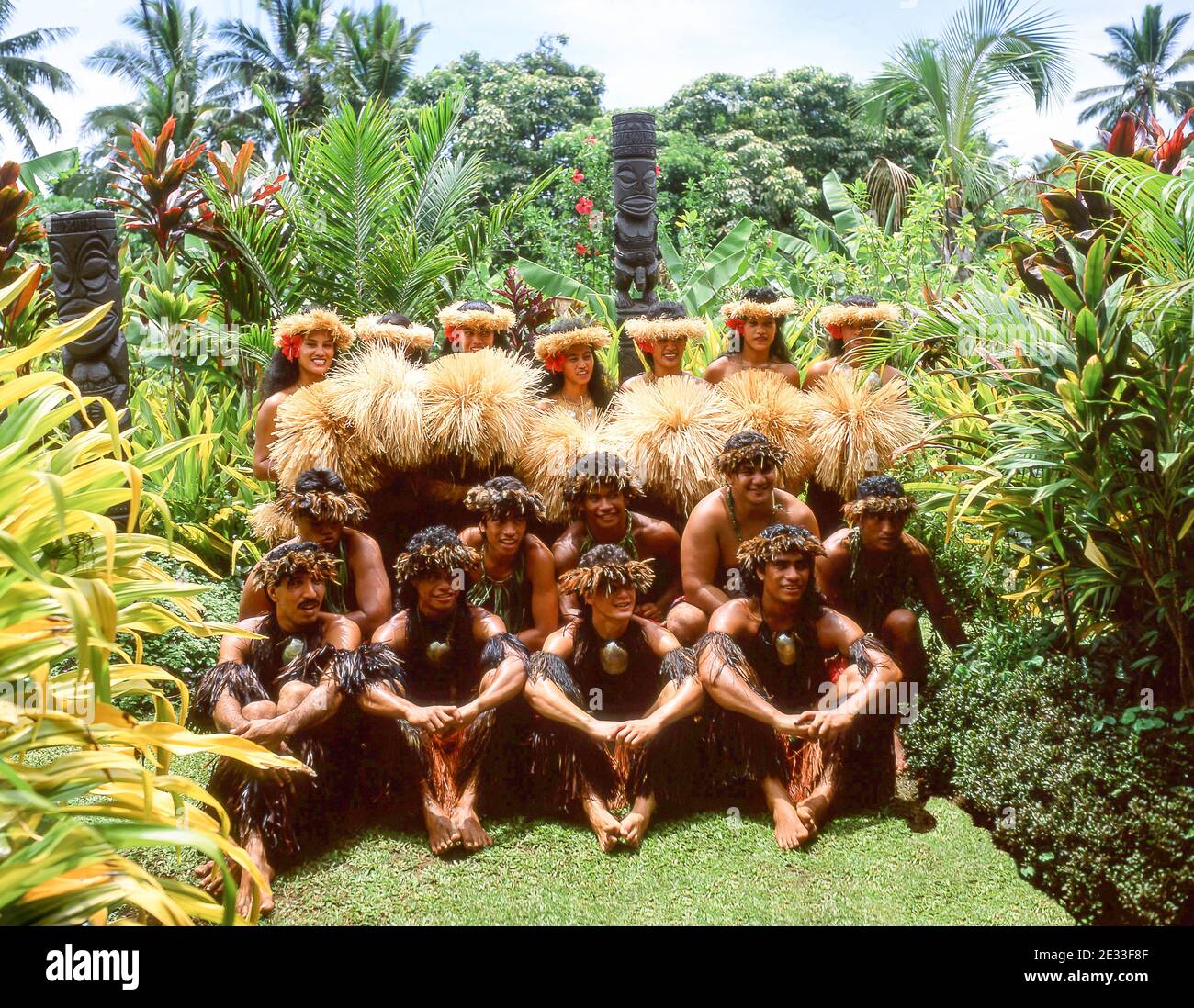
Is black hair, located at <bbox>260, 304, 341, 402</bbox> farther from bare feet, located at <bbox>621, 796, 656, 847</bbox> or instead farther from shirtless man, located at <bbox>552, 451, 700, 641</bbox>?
bare feet, located at <bbox>621, 796, 656, 847</bbox>

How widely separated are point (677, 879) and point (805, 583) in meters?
0.99

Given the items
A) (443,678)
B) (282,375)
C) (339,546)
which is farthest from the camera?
(282,375)

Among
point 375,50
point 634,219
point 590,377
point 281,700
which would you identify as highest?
point 375,50

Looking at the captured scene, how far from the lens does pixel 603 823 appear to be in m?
3.01

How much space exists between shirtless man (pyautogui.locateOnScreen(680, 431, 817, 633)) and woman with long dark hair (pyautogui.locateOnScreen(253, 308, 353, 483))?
1.74m

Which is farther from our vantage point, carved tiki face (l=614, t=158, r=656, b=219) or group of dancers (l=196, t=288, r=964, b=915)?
carved tiki face (l=614, t=158, r=656, b=219)

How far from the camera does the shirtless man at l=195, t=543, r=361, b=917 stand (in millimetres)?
2832

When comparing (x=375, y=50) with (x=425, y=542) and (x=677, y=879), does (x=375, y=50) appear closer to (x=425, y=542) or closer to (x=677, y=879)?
(x=425, y=542)

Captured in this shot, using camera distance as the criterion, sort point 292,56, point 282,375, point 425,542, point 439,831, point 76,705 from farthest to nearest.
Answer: point 292,56 < point 282,375 < point 425,542 < point 439,831 < point 76,705

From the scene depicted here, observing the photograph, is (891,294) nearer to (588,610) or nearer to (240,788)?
(588,610)

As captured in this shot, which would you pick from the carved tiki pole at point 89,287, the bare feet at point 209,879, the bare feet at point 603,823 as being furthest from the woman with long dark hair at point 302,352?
the bare feet at point 603,823

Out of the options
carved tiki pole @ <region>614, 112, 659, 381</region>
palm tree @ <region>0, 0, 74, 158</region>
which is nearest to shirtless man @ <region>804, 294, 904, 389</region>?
carved tiki pole @ <region>614, 112, 659, 381</region>

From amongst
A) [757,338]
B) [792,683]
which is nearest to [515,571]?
[792,683]

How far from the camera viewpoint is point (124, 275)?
23.9 ft
